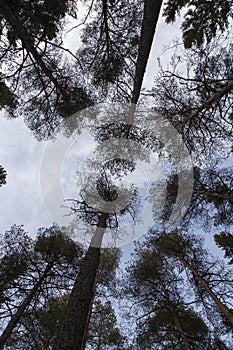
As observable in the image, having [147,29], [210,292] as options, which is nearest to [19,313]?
[210,292]

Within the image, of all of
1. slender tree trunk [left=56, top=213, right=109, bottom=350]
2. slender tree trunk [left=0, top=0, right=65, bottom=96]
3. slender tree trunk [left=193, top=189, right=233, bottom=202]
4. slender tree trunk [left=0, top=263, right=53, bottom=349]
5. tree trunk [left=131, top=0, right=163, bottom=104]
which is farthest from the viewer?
slender tree trunk [left=0, top=263, right=53, bottom=349]

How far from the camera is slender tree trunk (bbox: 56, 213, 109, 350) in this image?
3.59 metres

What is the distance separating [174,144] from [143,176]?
1.27 metres

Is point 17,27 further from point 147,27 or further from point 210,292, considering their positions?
point 210,292

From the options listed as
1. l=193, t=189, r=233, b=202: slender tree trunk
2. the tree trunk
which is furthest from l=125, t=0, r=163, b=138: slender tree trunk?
l=193, t=189, r=233, b=202: slender tree trunk

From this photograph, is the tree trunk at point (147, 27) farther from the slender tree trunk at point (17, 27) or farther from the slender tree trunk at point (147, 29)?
the slender tree trunk at point (17, 27)

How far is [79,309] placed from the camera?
4.09 metres

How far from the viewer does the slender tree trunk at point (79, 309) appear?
141 inches

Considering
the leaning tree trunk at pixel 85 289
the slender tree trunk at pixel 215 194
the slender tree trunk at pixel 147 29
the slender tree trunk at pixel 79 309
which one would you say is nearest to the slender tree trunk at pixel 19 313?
the slender tree trunk at pixel 79 309

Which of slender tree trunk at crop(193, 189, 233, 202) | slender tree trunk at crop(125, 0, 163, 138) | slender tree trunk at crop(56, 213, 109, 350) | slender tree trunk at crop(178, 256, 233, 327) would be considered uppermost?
slender tree trunk at crop(125, 0, 163, 138)

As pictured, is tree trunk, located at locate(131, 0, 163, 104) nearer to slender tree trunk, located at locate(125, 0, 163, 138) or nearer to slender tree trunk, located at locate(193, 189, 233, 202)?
slender tree trunk, located at locate(125, 0, 163, 138)

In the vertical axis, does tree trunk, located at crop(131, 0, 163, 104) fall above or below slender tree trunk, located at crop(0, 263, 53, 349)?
above

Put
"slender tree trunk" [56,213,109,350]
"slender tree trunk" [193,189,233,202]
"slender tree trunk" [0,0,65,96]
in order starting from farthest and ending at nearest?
1. "slender tree trunk" [193,189,233,202]
2. "slender tree trunk" [56,213,109,350]
3. "slender tree trunk" [0,0,65,96]

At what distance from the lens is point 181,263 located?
940cm
